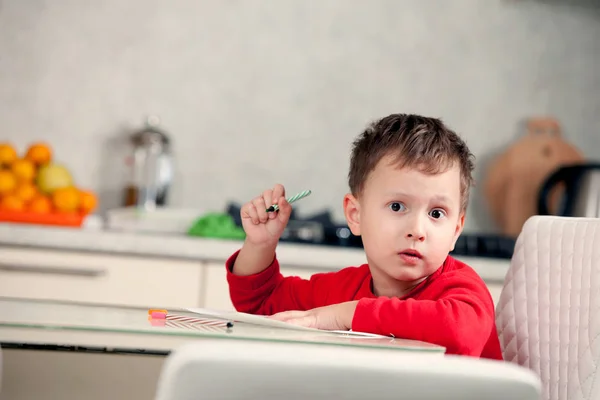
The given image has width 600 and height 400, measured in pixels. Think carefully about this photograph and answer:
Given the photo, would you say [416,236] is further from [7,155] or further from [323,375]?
[7,155]

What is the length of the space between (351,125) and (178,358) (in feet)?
8.01

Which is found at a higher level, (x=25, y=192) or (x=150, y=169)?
(x=150, y=169)

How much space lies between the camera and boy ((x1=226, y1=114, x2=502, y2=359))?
956mm

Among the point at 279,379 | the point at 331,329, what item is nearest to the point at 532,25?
the point at 331,329

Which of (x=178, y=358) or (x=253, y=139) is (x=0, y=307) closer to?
(x=178, y=358)

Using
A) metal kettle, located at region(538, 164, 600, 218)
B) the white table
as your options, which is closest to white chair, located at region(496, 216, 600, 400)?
the white table

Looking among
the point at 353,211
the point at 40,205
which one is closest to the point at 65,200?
the point at 40,205

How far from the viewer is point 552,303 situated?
3.59ft

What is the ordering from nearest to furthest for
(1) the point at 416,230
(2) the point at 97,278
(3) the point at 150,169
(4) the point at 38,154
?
1. (1) the point at 416,230
2. (2) the point at 97,278
3. (4) the point at 38,154
4. (3) the point at 150,169

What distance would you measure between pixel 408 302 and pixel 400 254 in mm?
140

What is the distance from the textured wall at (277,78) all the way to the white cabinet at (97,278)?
2.01 ft

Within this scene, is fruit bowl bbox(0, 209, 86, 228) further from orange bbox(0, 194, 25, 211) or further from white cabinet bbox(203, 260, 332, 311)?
white cabinet bbox(203, 260, 332, 311)

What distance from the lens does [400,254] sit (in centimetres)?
109

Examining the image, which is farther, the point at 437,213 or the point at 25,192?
the point at 25,192
